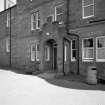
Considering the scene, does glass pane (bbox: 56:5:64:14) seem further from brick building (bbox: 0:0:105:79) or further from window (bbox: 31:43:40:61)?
window (bbox: 31:43:40:61)

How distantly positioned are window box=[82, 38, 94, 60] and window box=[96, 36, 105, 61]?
0.51 meters

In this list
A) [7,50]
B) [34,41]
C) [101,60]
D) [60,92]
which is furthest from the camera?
[7,50]

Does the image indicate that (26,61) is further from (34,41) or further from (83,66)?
(83,66)

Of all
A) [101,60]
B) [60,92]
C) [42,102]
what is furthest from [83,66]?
[42,102]

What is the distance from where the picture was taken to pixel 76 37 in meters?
13.0

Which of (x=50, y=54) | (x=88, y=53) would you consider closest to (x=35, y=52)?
(x=50, y=54)

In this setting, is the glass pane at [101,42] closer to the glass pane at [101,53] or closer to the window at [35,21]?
the glass pane at [101,53]

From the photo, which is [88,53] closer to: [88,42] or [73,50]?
[88,42]

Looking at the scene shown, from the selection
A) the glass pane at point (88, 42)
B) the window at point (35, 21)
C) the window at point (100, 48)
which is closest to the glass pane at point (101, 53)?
the window at point (100, 48)

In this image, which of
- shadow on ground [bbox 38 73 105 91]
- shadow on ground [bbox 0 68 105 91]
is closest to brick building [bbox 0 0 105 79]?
shadow on ground [bbox 0 68 105 91]

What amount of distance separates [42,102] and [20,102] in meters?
0.95

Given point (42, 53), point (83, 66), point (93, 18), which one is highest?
point (93, 18)

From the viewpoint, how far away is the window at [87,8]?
12229mm

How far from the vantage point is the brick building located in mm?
11703
